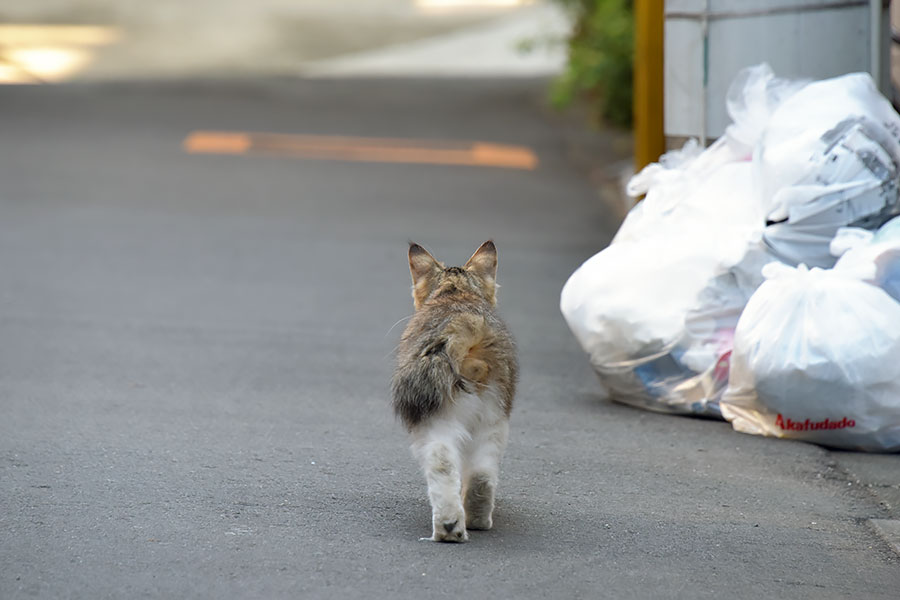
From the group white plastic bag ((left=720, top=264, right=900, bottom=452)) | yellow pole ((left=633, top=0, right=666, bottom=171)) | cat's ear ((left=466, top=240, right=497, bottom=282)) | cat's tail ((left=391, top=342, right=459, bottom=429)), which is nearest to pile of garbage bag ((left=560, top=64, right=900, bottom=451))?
white plastic bag ((left=720, top=264, right=900, bottom=452))

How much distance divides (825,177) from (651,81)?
10.9ft

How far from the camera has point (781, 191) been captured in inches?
231

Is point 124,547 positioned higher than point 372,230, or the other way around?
point 372,230

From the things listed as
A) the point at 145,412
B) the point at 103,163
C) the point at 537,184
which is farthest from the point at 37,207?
the point at 145,412

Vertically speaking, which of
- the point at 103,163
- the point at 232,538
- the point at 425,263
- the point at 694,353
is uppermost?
the point at 103,163

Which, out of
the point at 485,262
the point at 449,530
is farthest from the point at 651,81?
the point at 449,530

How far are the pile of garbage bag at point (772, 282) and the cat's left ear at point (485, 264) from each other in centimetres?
134

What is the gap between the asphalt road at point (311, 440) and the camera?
3.98 m

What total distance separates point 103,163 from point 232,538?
1010 centimetres

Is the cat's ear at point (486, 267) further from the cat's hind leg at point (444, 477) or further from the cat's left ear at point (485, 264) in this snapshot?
the cat's hind leg at point (444, 477)

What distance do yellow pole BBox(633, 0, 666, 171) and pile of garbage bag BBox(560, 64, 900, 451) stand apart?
2.39m

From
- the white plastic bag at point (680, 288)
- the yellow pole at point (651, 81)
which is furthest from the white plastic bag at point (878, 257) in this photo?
the yellow pole at point (651, 81)

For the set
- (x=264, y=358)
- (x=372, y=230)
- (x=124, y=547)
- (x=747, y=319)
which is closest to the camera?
(x=124, y=547)

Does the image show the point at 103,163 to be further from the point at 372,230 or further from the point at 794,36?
the point at 794,36
